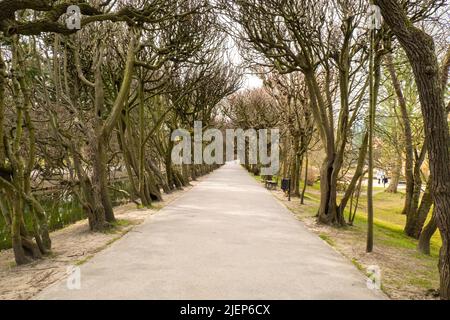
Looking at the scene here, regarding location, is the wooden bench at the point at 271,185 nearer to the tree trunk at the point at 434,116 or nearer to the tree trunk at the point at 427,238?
the tree trunk at the point at 427,238

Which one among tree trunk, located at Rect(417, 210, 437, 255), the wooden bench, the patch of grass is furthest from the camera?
the wooden bench

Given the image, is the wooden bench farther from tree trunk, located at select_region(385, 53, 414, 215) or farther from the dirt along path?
the dirt along path

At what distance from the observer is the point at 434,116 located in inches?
205

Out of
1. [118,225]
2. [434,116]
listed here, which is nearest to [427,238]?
[434,116]

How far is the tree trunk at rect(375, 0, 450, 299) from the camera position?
16.8 feet

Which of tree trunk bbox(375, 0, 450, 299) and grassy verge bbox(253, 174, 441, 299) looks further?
grassy verge bbox(253, 174, 441, 299)

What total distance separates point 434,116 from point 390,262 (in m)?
3.69

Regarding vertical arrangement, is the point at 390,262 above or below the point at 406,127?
below

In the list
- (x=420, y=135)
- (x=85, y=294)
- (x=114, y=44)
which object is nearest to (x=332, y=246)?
(x=85, y=294)

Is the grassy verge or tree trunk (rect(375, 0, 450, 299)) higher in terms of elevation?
tree trunk (rect(375, 0, 450, 299))

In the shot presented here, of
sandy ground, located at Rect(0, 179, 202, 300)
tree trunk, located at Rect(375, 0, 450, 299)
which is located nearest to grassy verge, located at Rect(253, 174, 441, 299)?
tree trunk, located at Rect(375, 0, 450, 299)

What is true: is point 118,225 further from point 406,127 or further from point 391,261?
point 406,127

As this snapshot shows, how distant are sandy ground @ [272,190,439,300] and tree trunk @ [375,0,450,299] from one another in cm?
65

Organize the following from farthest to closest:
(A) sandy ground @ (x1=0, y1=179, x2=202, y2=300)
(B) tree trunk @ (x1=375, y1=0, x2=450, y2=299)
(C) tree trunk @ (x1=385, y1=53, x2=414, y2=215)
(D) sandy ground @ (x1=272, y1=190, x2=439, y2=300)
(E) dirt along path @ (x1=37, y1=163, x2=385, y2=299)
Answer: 1. (C) tree trunk @ (x1=385, y1=53, x2=414, y2=215)
2. (D) sandy ground @ (x1=272, y1=190, x2=439, y2=300)
3. (A) sandy ground @ (x1=0, y1=179, x2=202, y2=300)
4. (E) dirt along path @ (x1=37, y1=163, x2=385, y2=299)
5. (B) tree trunk @ (x1=375, y1=0, x2=450, y2=299)
